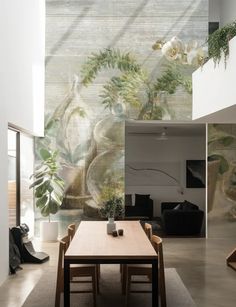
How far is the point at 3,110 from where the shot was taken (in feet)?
21.1

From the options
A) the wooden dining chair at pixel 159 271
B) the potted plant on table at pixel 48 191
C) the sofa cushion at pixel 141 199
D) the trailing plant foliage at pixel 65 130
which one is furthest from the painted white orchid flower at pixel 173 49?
the wooden dining chair at pixel 159 271

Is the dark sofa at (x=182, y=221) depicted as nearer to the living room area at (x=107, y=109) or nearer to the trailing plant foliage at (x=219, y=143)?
the living room area at (x=107, y=109)

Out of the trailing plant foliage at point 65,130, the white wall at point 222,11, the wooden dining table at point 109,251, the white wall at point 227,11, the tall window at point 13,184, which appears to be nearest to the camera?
the wooden dining table at point 109,251

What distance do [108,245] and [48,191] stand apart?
458 cm

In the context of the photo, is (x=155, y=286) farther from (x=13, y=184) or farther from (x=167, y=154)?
(x=167, y=154)

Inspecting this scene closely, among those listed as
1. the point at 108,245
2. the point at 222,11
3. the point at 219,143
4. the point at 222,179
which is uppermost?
the point at 222,11

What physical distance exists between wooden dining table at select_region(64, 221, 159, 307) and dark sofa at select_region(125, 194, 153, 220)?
7.54 meters

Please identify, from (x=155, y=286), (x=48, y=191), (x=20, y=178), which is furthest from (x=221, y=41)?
(x=48, y=191)

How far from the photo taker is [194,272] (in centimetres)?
704

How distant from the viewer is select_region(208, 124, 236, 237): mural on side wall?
1037 cm

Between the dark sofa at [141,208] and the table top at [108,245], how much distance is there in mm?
7065

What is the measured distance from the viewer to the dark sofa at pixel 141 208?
526 inches

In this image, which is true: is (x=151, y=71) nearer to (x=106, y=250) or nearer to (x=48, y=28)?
(x=48, y=28)

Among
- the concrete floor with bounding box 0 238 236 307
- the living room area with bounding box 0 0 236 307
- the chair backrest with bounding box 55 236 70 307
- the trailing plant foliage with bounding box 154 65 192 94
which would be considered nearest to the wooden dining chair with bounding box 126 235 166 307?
the concrete floor with bounding box 0 238 236 307
